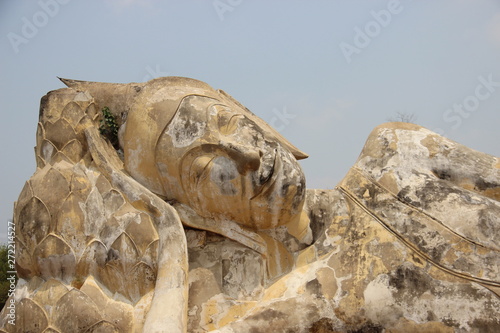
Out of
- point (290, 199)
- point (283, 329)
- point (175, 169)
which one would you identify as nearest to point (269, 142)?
point (290, 199)

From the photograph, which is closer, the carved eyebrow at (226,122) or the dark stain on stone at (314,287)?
the dark stain on stone at (314,287)

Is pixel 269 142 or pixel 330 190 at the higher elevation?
pixel 269 142

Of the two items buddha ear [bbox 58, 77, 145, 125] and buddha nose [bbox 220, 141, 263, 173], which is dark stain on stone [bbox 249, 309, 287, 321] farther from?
buddha ear [bbox 58, 77, 145, 125]

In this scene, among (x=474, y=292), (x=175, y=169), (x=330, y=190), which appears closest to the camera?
(x=474, y=292)

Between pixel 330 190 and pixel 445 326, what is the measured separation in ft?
4.26

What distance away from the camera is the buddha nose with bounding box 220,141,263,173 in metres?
3.78

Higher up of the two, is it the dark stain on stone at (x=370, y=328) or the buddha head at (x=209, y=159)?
the buddha head at (x=209, y=159)

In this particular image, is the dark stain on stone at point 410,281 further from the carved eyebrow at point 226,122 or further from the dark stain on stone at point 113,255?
the dark stain on stone at point 113,255

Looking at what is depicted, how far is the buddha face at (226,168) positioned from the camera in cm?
382

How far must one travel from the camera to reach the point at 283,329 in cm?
365

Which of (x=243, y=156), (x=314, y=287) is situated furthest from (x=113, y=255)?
(x=314, y=287)

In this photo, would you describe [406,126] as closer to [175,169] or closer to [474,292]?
[474,292]

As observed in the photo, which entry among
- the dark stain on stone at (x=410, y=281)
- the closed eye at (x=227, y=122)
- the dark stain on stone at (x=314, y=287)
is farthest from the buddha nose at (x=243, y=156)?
the dark stain on stone at (x=410, y=281)

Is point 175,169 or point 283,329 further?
point 175,169
